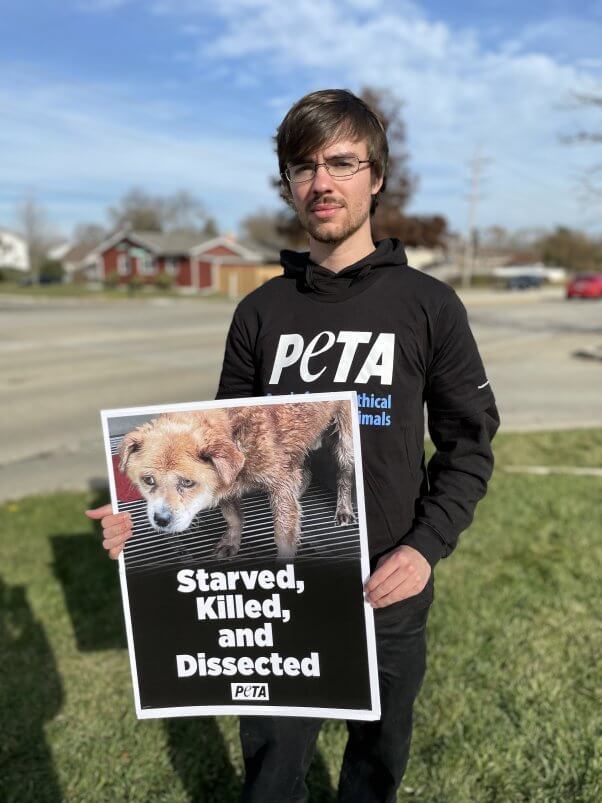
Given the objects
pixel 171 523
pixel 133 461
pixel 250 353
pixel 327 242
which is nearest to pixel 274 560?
pixel 171 523

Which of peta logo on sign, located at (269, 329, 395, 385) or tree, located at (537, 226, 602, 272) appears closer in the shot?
peta logo on sign, located at (269, 329, 395, 385)

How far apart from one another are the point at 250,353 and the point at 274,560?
58cm

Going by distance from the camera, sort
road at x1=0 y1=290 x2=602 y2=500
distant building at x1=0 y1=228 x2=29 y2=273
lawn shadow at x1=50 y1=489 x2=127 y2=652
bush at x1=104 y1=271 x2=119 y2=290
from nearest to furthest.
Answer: lawn shadow at x1=50 y1=489 x2=127 y2=652 < road at x1=0 y1=290 x2=602 y2=500 < bush at x1=104 y1=271 x2=119 y2=290 < distant building at x1=0 y1=228 x2=29 y2=273

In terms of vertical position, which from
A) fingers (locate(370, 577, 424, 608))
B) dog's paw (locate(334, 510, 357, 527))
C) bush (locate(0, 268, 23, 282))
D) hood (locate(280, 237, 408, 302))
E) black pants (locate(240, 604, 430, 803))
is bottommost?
bush (locate(0, 268, 23, 282))

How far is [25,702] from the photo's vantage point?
2.90 metres

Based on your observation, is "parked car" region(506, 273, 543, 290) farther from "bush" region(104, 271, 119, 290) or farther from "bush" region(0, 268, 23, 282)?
"bush" region(0, 268, 23, 282)

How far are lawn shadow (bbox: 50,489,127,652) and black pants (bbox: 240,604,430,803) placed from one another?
1.74m

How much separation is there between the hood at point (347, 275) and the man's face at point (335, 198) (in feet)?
0.27

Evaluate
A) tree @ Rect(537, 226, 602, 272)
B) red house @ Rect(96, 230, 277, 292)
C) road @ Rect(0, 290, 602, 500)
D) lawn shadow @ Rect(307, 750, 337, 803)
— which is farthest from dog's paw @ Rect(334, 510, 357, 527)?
tree @ Rect(537, 226, 602, 272)

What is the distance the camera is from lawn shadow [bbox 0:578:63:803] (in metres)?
2.46

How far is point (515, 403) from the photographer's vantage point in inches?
371

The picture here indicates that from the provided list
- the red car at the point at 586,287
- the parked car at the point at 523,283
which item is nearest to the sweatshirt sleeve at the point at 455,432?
the red car at the point at 586,287

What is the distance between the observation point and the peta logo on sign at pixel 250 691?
68.8 inches

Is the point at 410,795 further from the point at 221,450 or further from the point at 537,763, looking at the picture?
the point at 221,450
